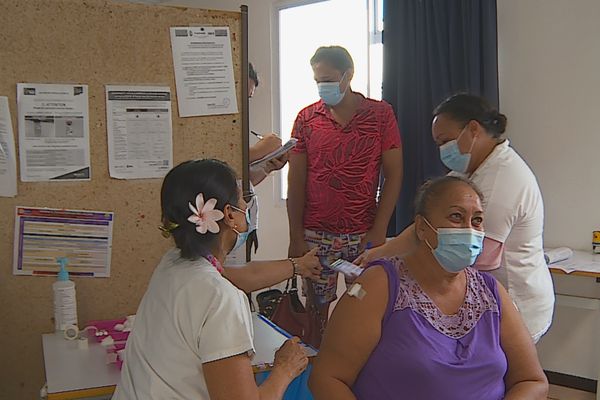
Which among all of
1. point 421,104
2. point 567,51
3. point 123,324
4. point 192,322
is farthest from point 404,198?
point 192,322

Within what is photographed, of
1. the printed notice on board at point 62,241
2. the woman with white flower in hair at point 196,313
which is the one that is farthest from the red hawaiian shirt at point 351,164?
the woman with white flower in hair at point 196,313

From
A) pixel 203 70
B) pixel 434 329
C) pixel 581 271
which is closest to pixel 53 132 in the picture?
pixel 203 70

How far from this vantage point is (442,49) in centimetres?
349

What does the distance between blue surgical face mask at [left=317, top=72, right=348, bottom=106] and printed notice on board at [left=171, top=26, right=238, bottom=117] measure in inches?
27.9

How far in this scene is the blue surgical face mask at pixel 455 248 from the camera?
168cm

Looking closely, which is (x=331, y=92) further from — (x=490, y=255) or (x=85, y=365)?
(x=85, y=365)

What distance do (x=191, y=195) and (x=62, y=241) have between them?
97 cm

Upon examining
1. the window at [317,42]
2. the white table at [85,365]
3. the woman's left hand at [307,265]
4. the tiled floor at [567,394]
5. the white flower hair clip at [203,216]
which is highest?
the window at [317,42]

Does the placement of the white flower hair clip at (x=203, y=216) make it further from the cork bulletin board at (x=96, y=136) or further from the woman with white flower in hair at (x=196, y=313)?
the cork bulletin board at (x=96, y=136)

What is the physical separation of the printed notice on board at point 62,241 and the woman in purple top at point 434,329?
953 mm

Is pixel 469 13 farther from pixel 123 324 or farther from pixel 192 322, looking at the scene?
pixel 192 322

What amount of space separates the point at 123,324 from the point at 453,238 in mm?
1124

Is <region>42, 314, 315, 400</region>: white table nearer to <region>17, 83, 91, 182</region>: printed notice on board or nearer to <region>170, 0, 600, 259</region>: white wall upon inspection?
<region>17, 83, 91, 182</region>: printed notice on board

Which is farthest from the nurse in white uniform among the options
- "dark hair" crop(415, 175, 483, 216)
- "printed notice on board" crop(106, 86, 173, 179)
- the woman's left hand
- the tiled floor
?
the tiled floor
